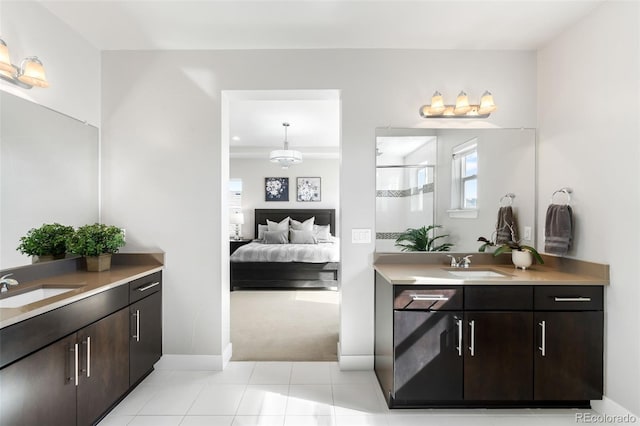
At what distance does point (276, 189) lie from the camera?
23.4ft

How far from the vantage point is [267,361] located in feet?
9.06

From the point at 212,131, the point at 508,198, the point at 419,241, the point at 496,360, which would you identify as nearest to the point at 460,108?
the point at 508,198

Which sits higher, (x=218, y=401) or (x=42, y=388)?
(x=42, y=388)

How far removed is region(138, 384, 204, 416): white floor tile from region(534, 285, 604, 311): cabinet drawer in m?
2.43

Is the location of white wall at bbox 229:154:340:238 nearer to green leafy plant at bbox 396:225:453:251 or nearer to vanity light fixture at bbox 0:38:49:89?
green leafy plant at bbox 396:225:453:251

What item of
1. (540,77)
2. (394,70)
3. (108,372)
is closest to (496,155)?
(540,77)

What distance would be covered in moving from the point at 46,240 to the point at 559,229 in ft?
11.7

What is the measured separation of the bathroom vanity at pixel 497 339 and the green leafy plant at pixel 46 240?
7.64 ft

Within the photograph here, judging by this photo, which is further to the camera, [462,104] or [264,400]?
[462,104]

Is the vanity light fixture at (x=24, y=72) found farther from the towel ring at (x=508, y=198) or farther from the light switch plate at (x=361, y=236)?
the towel ring at (x=508, y=198)

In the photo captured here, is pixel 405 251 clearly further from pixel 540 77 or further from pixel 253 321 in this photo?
pixel 253 321

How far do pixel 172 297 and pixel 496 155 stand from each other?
3013mm

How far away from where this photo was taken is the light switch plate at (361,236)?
2604mm

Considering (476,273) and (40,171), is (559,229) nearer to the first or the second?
(476,273)
